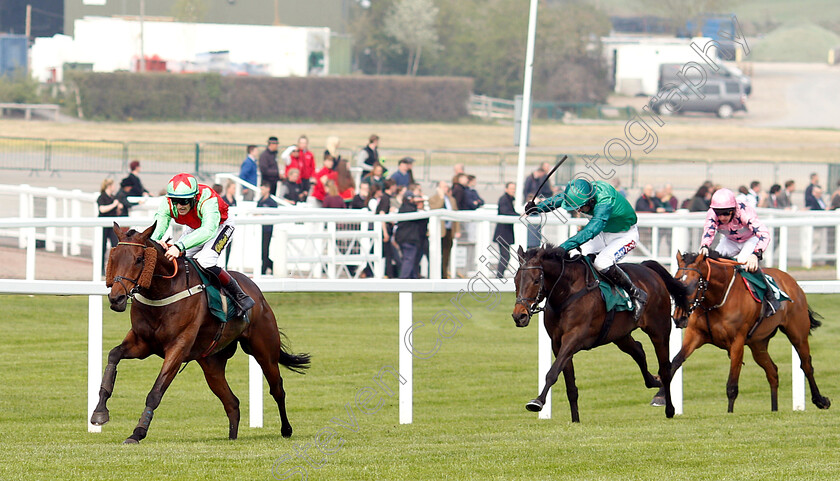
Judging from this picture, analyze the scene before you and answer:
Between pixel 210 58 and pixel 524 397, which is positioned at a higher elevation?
pixel 210 58

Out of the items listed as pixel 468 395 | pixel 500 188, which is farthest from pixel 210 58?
pixel 468 395

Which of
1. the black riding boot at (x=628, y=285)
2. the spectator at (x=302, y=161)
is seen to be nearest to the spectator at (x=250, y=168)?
the spectator at (x=302, y=161)

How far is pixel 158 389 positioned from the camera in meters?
6.61

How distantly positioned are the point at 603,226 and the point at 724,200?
1.26m

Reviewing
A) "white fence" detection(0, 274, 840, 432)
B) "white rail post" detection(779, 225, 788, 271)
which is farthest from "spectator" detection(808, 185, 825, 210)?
"white fence" detection(0, 274, 840, 432)

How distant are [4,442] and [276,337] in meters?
1.61

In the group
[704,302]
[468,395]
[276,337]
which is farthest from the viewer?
[468,395]

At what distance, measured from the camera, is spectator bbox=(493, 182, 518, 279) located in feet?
38.9

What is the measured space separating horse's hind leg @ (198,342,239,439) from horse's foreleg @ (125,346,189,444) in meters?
0.61

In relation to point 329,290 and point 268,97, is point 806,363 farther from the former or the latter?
point 268,97

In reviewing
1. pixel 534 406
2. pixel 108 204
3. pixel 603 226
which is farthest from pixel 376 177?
pixel 534 406

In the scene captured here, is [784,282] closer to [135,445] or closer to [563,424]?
[563,424]

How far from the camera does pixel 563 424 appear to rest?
26.1 feet

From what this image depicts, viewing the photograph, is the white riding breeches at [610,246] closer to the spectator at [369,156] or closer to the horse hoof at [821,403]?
the horse hoof at [821,403]
